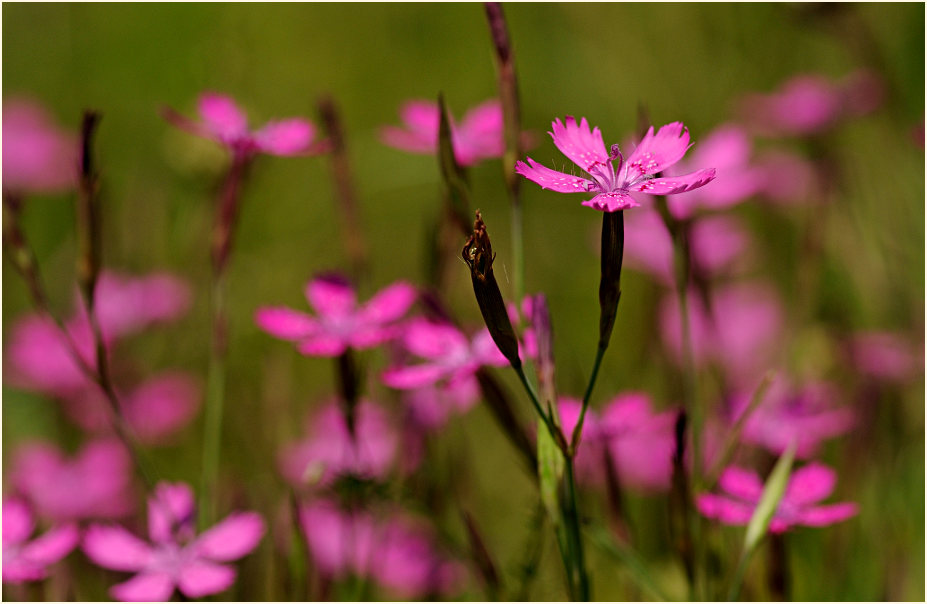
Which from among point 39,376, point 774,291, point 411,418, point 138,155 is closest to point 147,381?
point 39,376

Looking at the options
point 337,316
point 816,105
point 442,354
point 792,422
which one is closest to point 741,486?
point 792,422

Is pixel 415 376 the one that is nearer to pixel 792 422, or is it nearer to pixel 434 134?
pixel 434 134

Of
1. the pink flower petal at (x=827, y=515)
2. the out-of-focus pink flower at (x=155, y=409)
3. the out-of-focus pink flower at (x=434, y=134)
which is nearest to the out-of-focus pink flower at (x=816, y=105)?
the out-of-focus pink flower at (x=434, y=134)

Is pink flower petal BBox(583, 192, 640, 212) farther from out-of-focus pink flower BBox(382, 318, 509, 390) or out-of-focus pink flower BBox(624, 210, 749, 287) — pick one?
out-of-focus pink flower BBox(624, 210, 749, 287)

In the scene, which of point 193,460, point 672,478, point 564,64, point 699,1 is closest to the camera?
point 672,478

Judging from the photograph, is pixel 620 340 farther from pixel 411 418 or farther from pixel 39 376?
pixel 39 376

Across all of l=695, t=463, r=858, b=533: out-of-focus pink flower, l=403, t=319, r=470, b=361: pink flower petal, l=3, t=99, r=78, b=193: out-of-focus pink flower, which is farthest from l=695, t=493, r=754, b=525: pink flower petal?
l=3, t=99, r=78, b=193: out-of-focus pink flower
